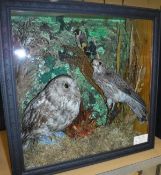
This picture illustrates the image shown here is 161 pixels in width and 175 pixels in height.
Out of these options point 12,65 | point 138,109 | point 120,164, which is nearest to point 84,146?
point 120,164

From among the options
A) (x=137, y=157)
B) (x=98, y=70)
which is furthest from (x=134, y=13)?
(x=137, y=157)

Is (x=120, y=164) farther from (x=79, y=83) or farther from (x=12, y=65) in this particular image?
(x=12, y=65)

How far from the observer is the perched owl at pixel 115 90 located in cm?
73

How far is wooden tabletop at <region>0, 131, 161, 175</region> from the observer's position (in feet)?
2.35

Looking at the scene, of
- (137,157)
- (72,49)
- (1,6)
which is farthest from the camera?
(137,157)

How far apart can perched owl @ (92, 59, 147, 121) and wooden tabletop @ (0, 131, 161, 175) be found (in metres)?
0.14

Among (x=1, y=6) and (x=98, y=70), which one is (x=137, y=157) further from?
(x=1, y=6)

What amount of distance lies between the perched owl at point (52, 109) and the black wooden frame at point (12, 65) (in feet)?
0.13

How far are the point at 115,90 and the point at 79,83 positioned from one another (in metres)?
0.14

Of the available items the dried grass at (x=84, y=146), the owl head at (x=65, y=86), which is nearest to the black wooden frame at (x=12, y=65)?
the dried grass at (x=84, y=146)

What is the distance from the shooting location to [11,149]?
64 centimetres

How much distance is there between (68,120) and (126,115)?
232mm

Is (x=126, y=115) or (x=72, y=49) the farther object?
(x=126, y=115)

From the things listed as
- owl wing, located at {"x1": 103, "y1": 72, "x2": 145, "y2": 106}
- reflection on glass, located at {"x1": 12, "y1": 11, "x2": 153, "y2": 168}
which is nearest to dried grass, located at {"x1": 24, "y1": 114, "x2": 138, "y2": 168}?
reflection on glass, located at {"x1": 12, "y1": 11, "x2": 153, "y2": 168}
